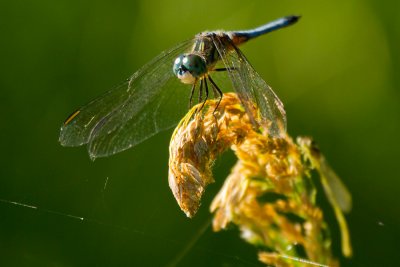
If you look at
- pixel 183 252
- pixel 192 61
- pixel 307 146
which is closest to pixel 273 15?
pixel 192 61

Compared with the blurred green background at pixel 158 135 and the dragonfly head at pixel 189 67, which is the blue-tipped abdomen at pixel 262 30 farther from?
the blurred green background at pixel 158 135

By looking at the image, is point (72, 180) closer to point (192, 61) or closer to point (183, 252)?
point (183, 252)

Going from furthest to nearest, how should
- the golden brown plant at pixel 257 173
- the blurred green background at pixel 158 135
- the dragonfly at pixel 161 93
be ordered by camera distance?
the blurred green background at pixel 158 135
the dragonfly at pixel 161 93
the golden brown plant at pixel 257 173

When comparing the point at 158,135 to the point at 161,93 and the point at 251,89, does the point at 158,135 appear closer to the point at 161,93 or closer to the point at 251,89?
the point at 161,93

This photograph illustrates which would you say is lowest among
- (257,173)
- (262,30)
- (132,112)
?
(257,173)

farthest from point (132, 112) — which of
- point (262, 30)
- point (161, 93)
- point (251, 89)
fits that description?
point (262, 30)

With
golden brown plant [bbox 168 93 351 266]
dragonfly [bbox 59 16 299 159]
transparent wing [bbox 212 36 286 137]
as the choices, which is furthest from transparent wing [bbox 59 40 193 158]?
golden brown plant [bbox 168 93 351 266]

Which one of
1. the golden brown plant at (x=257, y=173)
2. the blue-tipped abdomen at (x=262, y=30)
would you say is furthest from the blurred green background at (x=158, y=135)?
the golden brown plant at (x=257, y=173)
